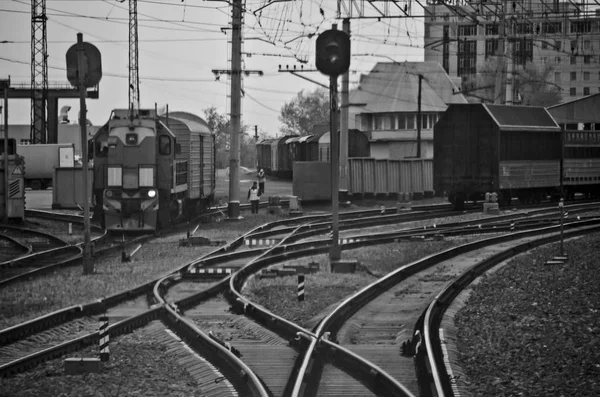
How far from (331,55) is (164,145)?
9652 millimetres

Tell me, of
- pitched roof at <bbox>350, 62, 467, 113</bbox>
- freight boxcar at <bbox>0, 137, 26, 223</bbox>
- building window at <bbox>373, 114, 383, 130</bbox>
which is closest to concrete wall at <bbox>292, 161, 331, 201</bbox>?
freight boxcar at <bbox>0, 137, 26, 223</bbox>

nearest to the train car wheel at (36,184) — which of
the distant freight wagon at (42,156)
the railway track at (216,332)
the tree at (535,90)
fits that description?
the distant freight wagon at (42,156)

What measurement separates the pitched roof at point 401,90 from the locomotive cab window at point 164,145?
62.0m

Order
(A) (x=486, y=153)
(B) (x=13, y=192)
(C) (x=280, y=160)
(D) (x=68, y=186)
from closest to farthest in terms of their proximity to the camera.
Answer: (B) (x=13, y=192) < (D) (x=68, y=186) < (A) (x=486, y=153) < (C) (x=280, y=160)

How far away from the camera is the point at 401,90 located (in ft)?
320

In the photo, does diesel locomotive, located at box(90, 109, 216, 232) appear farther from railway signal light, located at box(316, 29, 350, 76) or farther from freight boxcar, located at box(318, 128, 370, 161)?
freight boxcar, located at box(318, 128, 370, 161)

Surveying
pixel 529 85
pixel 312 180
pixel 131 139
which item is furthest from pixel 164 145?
pixel 529 85

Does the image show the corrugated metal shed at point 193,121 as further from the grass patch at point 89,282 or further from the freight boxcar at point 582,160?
the freight boxcar at point 582,160

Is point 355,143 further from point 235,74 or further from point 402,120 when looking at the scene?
point 402,120

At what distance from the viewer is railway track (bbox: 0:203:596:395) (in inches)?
440

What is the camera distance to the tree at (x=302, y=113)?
147 meters

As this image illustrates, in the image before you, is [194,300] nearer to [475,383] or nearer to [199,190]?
[475,383]

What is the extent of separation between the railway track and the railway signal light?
15.4 feet

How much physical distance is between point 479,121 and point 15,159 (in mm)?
18224
